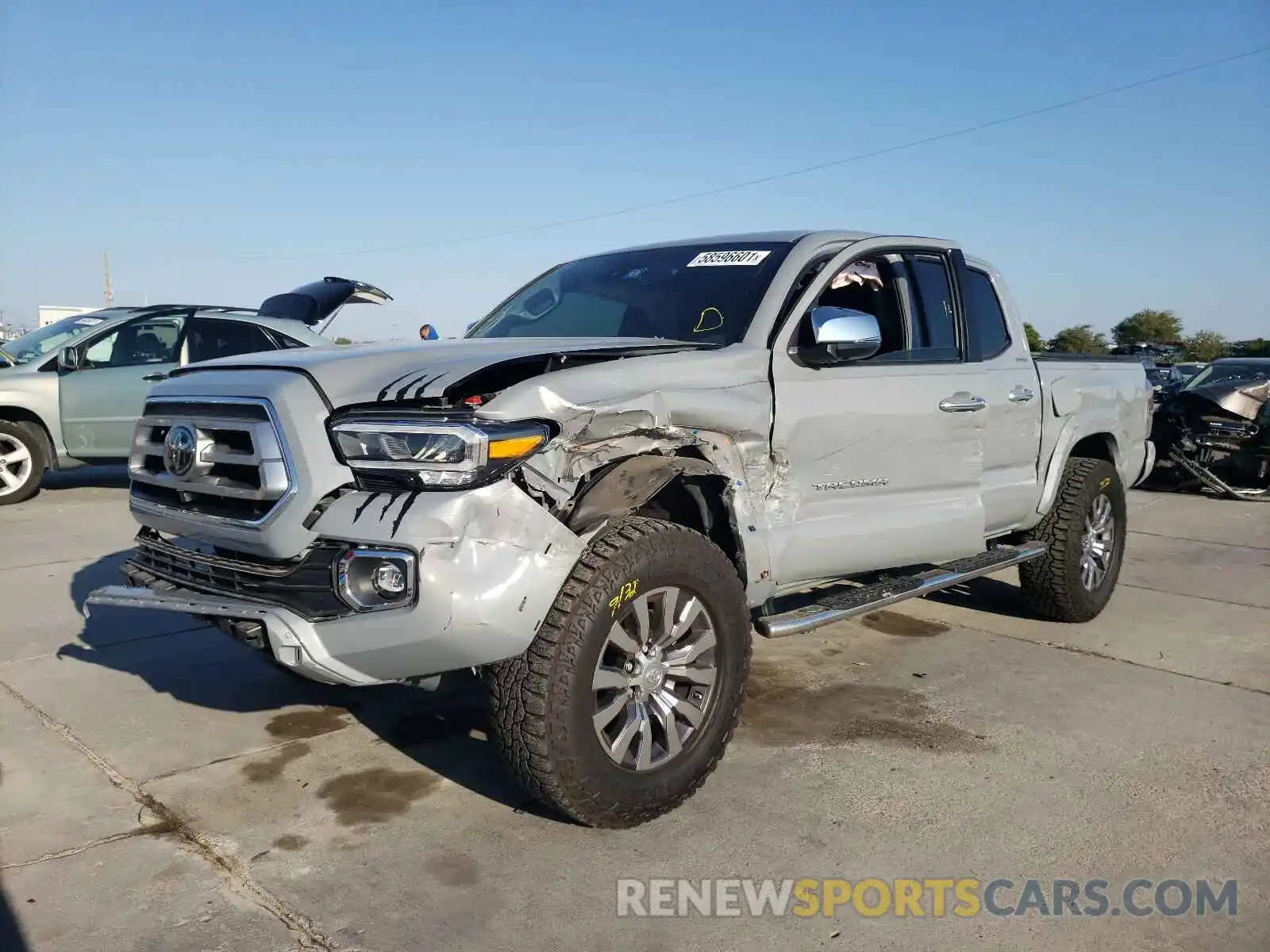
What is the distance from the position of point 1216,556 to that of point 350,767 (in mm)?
7158

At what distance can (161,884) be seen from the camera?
287cm

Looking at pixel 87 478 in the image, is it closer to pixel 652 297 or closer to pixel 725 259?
pixel 652 297

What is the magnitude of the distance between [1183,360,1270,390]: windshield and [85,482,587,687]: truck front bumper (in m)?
→ 11.2

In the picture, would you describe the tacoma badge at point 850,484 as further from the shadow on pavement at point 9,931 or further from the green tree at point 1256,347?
the green tree at point 1256,347

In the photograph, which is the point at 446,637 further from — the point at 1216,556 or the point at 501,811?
the point at 1216,556

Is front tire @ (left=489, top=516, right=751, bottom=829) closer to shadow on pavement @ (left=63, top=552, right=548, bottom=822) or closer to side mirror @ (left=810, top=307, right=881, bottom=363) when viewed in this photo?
shadow on pavement @ (left=63, top=552, right=548, bottom=822)

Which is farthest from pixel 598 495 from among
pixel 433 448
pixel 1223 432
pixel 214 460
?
pixel 1223 432

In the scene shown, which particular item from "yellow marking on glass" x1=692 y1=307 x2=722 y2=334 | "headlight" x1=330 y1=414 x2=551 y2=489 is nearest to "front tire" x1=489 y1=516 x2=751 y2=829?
"headlight" x1=330 y1=414 x2=551 y2=489

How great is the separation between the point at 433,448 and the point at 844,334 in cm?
171

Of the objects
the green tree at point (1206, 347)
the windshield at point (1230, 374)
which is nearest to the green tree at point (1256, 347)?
the green tree at point (1206, 347)

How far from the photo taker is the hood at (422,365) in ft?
10.0

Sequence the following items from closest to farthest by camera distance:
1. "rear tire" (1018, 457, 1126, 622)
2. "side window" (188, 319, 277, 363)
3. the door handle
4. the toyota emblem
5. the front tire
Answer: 1. the front tire
2. the toyota emblem
3. the door handle
4. "rear tire" (1018, 457, 1126, 622)
5. "side window" (188, 319, 277, 363)

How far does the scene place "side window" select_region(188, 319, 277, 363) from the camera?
9695 millimetres

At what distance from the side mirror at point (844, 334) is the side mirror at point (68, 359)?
783 cm
